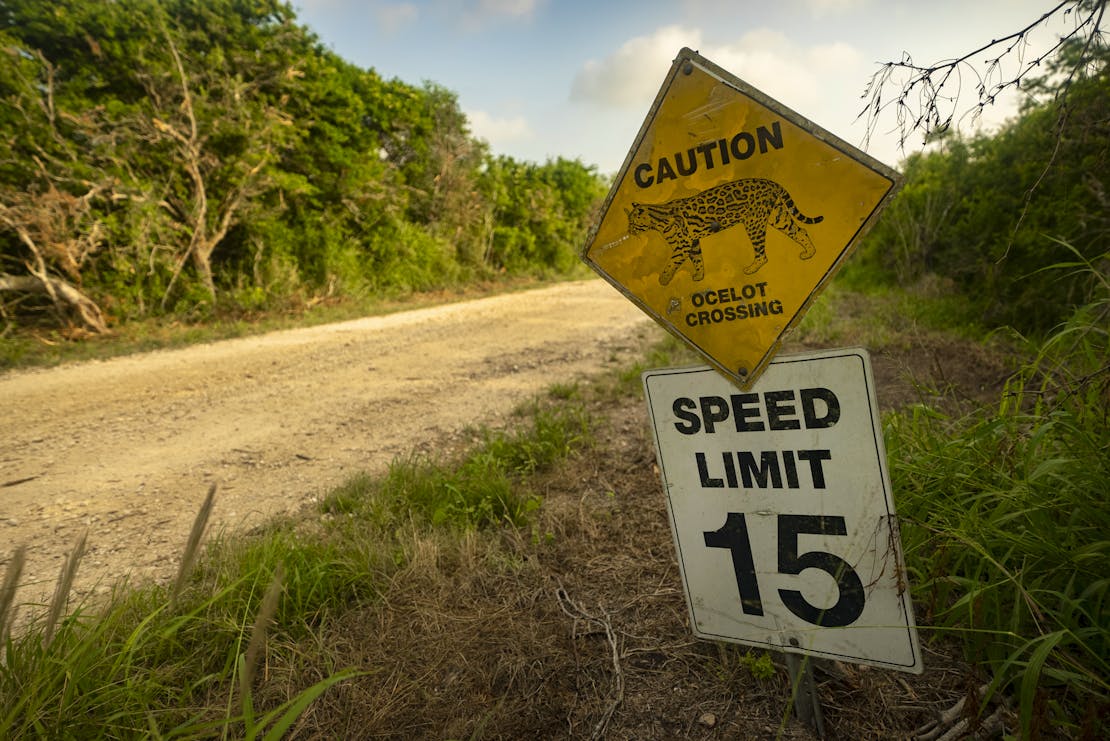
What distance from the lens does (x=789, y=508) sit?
1.22 metres

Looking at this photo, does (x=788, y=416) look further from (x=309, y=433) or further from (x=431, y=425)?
(x=309, y=433)

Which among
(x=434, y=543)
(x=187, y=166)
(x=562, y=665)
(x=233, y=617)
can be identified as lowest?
(x=562, y=665)

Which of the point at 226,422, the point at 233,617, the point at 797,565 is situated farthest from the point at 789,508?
the point at 226,422

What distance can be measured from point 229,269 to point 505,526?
390 inches

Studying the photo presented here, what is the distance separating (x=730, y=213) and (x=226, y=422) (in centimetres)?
426

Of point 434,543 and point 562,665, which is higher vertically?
point 434,543

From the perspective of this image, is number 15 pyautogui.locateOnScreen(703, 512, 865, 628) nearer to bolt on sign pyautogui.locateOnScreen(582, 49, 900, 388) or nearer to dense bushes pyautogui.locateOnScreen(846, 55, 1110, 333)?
bolt on sign pyautogui.locateOnScreen(582, 49, 900, 388)

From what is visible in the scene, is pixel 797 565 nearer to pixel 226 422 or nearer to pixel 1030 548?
pixel 1030 548

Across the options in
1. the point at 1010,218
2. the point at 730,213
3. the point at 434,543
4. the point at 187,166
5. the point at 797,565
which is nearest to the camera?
the point at 730,213

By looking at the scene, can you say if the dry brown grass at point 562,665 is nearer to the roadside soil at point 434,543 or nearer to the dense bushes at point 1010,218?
the roadside soil at point 434,543

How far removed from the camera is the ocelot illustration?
110cm

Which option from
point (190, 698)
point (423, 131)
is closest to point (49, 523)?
point (190, 698)

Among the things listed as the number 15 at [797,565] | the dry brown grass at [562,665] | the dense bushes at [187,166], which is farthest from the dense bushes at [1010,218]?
the dense bushes at [187,166]

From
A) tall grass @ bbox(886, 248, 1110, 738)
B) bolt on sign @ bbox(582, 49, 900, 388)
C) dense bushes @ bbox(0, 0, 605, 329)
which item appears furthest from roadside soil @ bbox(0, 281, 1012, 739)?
dense bushes @ bbox(0, 0, 605, 329)
